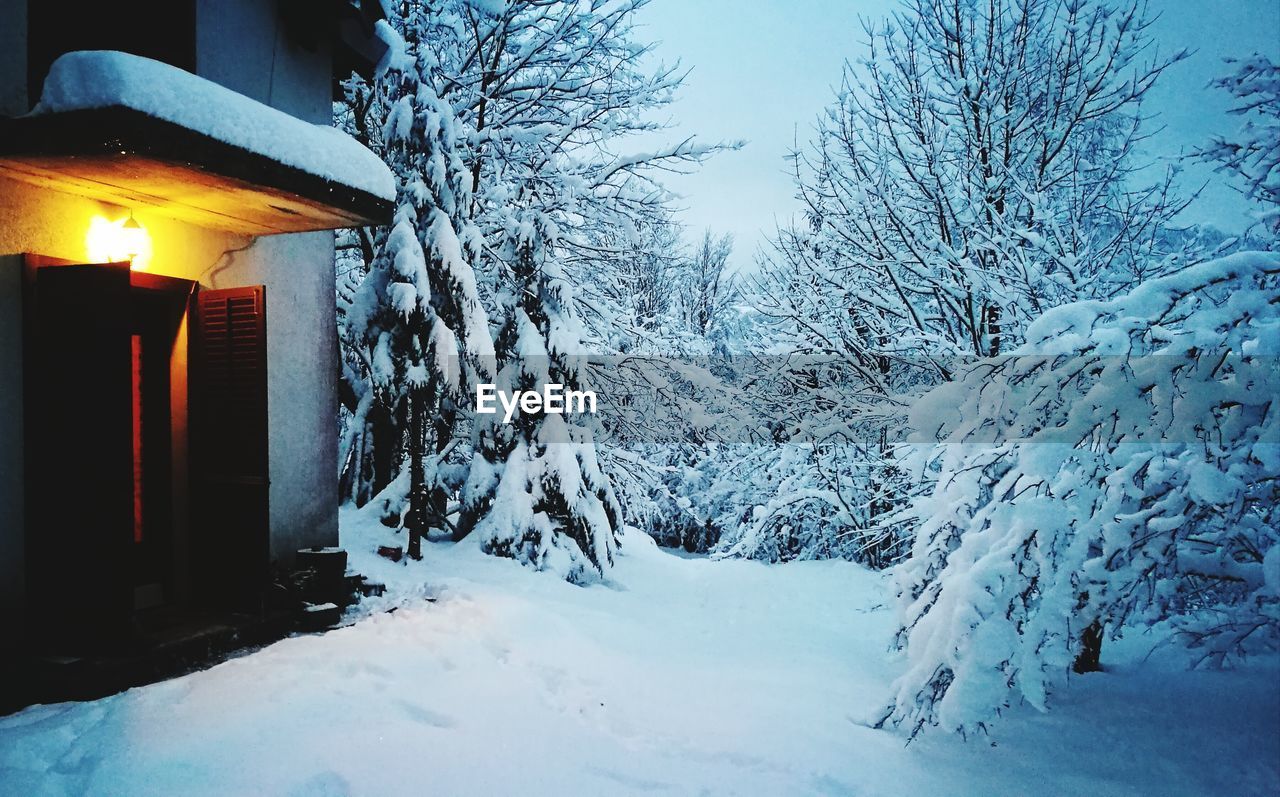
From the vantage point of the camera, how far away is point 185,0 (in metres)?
5.61

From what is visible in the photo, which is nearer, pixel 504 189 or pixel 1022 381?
pixel 1022 381

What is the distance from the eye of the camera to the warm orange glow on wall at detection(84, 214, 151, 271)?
4871 millimetres

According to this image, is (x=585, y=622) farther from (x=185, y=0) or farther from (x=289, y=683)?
(x=185, y=0)

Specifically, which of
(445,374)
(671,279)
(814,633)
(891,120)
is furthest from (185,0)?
(671,279)

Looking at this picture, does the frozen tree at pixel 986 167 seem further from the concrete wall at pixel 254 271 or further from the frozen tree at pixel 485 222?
the concrete wall at pixel 254 271

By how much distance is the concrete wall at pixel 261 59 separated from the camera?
229 inches

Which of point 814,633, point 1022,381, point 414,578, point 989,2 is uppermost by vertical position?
point 989,2

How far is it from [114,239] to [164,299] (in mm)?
987

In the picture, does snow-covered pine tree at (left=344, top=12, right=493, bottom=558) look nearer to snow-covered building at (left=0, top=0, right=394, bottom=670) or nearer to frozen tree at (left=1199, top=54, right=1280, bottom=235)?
snow-covered building at (left=0, top=0, right=394, bottom=670)

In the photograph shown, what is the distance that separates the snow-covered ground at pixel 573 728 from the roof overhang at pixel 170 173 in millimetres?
3250

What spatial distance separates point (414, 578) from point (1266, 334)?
7.19 meters

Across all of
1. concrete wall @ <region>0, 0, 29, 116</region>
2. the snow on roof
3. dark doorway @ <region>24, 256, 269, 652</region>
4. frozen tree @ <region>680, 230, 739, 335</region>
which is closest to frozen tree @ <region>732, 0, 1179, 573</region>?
the snow on roof

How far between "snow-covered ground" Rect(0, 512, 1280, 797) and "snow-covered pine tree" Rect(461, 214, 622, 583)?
7.62 ft

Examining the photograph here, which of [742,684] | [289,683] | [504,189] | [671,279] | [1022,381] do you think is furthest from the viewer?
[671,279]
